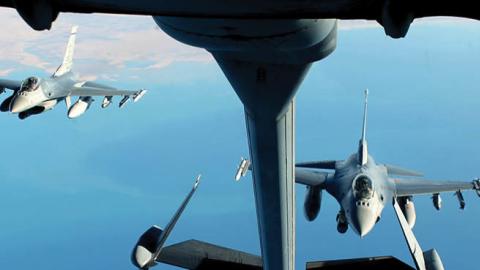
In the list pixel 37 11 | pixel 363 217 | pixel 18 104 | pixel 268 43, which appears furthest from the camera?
pixel 18 104

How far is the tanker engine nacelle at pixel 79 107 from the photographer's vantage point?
64.8ft

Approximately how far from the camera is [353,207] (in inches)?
548

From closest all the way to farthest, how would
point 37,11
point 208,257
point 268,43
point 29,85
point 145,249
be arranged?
point 37,11, point 268,43, point 145,249, point 208,257, point 29,85

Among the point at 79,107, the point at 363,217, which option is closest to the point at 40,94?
the point at 79,107

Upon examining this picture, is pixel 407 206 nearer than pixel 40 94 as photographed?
Yes

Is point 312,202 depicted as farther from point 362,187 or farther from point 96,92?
point 96,92

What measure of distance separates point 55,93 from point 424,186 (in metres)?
16.2

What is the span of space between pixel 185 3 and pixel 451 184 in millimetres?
18872

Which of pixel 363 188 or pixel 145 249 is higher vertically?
pixel 363 188

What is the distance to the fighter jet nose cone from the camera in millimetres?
13680

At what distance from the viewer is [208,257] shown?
841 cm

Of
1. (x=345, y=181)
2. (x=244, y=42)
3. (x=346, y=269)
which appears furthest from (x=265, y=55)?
→ (x=345, y=181)

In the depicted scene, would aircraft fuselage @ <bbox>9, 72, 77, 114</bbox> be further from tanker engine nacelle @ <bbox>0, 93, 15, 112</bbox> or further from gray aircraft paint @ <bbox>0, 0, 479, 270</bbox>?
gray aircraft paint @ <bbox>0, 0, 479, 270</bbox>

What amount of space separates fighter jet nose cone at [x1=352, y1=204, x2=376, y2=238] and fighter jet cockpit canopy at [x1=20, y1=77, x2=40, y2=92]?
1381 centimetres
